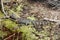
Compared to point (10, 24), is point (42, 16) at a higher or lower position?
lower

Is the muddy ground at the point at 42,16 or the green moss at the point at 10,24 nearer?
the green moss at the point at 10,24

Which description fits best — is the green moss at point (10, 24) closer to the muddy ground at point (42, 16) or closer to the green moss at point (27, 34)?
the green moss at point (27, 34)

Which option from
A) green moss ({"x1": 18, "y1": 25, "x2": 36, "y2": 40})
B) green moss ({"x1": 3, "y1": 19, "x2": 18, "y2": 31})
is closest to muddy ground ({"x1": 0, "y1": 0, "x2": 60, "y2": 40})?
green moss ({"x1": 18, "y1": 25, "x2": 36, "y2": 40})

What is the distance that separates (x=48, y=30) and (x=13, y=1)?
2.39m

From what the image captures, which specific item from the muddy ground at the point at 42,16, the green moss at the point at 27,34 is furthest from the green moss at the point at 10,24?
the muddy ground at the point at 42,16

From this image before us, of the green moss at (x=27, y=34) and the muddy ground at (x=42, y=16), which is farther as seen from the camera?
the muddy ground at (x=42, y=16)

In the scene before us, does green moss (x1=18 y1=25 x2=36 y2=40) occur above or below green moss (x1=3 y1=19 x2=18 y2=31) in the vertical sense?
below

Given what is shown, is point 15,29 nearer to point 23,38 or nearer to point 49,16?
point 23,38

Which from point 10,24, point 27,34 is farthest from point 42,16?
point 10,24

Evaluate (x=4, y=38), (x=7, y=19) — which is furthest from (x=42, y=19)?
(x=4, y=38)

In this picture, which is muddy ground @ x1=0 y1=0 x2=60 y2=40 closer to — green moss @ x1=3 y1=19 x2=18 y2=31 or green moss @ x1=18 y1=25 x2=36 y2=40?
green moss @ x1=18 y1=25 x2=36 y2=40

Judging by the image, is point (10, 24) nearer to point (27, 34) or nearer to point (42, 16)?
point (27, 34)

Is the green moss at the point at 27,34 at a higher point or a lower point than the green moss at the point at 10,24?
lower

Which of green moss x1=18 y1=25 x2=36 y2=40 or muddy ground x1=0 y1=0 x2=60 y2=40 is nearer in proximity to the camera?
green moss x1=18 y1=25 x2=36 y2=40
